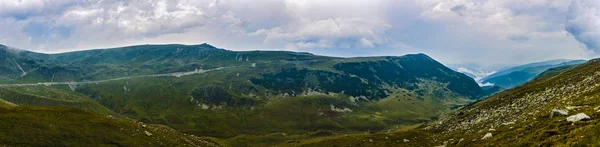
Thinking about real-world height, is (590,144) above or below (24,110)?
above

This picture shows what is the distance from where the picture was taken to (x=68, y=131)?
3354 inches

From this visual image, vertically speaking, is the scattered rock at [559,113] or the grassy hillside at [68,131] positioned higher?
the scattered rock at [559,113]

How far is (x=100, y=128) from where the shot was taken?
309 ft

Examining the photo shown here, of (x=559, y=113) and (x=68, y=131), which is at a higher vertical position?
(x=559, y=113)

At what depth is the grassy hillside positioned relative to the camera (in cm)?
7588

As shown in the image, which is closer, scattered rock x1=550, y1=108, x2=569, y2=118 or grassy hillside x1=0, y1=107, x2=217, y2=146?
scattered rock x1=550, y1=108, x2=569, y2=118

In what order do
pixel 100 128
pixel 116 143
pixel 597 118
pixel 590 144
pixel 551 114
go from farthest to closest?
pixel 100 128 → pixel 116 143 → pixel 551 114 → pixel 597 118 → pixel 590 144

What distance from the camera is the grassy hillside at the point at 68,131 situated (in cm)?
7588

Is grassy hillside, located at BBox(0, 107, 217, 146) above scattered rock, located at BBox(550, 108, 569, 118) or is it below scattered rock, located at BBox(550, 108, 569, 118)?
below

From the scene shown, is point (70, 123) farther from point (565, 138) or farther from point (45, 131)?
point (565, 138)

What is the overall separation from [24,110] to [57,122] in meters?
13.4

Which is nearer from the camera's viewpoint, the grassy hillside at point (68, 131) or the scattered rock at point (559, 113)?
the scattered rock at point (559, 113)

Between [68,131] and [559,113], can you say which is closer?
[559,113]

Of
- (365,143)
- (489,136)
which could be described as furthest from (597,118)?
(365,143)
